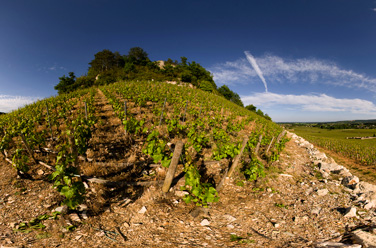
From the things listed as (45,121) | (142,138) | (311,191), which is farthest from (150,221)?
(45,121)

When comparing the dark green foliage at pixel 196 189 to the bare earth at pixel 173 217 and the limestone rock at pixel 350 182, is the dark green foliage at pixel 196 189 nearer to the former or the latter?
the bare earth at pixel 173 217

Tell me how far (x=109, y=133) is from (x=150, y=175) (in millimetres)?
3570

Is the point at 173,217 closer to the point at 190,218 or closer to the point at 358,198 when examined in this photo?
the point at 190,218

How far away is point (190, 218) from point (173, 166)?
1227 mm

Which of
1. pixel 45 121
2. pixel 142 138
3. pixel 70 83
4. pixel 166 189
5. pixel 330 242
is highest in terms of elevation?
pixel 70 83

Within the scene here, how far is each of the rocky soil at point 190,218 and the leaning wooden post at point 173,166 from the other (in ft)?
0.87

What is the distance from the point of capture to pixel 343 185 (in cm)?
534

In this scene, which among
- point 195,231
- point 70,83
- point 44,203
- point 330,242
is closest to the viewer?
point 330,242

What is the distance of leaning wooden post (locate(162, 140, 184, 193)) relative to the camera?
3592 mm

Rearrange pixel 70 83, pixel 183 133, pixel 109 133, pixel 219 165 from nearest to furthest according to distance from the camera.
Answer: pixel 219 165 → pixel 109 133 → pixel 183 133 → pixel 70 83

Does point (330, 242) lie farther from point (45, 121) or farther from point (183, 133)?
point (45, 121)

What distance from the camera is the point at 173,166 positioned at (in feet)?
12.6

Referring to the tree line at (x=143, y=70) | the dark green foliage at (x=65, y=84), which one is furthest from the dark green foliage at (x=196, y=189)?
the dark green foliage at (x=65, y=84)

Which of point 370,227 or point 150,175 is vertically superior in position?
point 150,175
